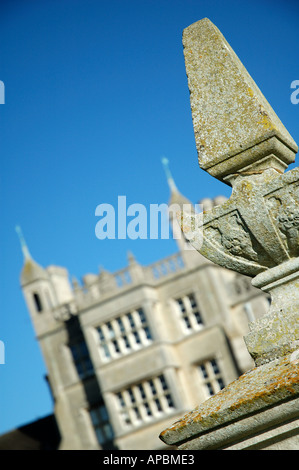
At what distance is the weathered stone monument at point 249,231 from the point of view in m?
3.30

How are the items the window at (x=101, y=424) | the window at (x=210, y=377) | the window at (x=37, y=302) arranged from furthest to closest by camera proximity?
the window at (x=37, y=302) → the window at (x=101, y=424) → the window at (x=210, y=377)

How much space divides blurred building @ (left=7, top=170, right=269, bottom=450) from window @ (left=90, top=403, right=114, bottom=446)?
1.8 inches

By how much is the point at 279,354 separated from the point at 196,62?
1.64 meters

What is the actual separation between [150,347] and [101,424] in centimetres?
494

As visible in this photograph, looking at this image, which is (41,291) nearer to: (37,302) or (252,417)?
(37,302)

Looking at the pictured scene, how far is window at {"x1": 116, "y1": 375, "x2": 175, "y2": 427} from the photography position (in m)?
32.2

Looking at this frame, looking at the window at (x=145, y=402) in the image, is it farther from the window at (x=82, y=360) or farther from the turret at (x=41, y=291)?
the turret at (x=41, y=291)

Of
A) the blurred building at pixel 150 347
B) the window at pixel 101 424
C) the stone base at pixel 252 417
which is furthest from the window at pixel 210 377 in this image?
the stone base at pixel 252 417

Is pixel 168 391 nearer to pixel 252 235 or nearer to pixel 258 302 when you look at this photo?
pixel 258 302

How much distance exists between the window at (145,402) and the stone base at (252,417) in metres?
29.1

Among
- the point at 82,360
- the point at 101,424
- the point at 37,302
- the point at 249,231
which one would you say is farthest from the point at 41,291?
the point at 249,231

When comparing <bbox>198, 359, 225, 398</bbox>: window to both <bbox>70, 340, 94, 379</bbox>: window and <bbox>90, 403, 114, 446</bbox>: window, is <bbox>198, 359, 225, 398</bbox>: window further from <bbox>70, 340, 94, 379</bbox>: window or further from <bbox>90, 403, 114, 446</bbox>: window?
<bbox>70, 340, 94, 379</bbox>: window

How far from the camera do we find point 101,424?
3484 centimetres

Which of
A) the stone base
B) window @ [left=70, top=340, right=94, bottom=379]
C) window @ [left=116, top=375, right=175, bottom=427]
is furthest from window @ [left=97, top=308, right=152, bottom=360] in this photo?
the stone base
